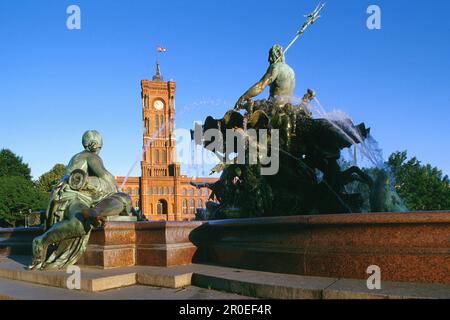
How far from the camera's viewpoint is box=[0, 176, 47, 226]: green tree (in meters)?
45.2

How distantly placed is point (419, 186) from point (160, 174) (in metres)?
73.0

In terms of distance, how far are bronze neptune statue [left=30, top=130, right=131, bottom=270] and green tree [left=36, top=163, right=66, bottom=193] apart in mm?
55656

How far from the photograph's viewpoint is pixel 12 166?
5316 centimetres

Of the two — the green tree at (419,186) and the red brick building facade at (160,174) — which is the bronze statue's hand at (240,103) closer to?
the green tree at (419,186)

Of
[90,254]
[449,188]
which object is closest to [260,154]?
[90,254]

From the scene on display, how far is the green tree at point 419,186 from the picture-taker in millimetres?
32556

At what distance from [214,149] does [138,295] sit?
5.06 m

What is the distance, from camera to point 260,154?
25.3 feet

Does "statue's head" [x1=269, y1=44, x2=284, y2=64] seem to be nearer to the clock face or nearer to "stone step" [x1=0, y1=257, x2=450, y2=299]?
"stone step" [x1=0, y1=257, x2=450, y2=299]

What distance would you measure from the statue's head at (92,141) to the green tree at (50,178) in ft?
182

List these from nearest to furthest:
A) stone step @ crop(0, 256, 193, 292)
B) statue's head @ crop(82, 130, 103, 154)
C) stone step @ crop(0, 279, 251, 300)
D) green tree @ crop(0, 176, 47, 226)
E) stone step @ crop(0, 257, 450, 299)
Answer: stone step @ crop(0, 257, 450, 299), stone step @ crop(0, 279, 251, 300), stone step @ crop(0, 256, 193, 292), statue's head @ crop(82, 130, 103, 154), green tree @ crop(0, 176, 47, 226)

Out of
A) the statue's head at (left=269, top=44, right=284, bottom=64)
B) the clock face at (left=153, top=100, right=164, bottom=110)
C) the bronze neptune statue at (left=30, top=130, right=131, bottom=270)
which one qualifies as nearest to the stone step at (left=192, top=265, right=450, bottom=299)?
the bronze neptune statue at (left=30, top=130, right=131, bottom=270)

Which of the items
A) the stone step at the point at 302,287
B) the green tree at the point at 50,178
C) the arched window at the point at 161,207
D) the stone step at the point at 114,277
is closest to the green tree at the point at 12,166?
the green tree at the point at 50,178
